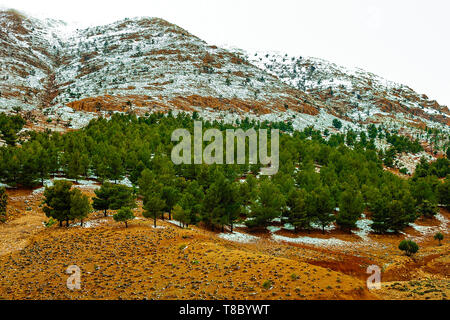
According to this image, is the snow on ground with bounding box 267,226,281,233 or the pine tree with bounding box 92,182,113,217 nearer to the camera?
the pine tree with bounding box 92,182,113,217

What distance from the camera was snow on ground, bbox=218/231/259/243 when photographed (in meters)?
47.8

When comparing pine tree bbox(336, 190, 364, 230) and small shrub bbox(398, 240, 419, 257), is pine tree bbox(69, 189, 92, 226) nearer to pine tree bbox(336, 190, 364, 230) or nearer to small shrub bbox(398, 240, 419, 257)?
pine tree bbox(336, 190, 364, 230)

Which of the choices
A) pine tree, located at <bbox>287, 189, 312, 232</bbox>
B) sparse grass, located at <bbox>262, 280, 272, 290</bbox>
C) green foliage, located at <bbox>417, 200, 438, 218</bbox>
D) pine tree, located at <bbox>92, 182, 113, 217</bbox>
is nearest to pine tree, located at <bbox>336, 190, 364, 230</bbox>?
pine tree, located at <bbox>287, 189, 312, 232</bbox>

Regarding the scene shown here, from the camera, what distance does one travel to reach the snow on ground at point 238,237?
47.8 meters

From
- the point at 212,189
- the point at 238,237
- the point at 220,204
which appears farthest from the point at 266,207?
the point at 212,189

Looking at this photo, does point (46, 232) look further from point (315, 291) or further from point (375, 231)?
point (375, 231)

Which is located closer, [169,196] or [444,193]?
[169,196]

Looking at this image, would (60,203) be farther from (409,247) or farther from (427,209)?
(427,209)

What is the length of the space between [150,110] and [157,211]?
513 ft

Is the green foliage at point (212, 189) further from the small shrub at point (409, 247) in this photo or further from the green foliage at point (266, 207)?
the small shrub at point (409, 247)

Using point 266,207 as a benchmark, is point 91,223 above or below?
→ below

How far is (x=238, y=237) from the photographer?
49.8m

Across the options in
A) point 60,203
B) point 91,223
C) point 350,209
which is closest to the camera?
point 60,203
